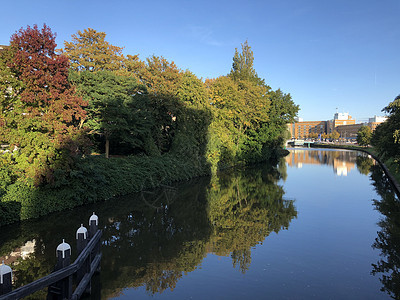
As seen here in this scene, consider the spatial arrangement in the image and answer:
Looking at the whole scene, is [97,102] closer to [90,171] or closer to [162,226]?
[90,171]

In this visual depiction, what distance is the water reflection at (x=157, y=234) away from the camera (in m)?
8.09

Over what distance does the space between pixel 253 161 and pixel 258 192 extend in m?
26.9

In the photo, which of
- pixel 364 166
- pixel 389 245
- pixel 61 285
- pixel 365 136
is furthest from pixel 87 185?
pixel 365 136

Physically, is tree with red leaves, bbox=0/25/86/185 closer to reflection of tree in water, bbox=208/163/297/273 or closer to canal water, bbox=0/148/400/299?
canal water, bbox=0/148/400/299

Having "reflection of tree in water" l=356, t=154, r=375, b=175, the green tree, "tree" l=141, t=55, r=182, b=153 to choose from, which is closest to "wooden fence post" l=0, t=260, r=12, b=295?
the green tree

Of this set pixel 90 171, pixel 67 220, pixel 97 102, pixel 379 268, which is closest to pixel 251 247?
pixel 379 268

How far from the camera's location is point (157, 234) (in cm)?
1158

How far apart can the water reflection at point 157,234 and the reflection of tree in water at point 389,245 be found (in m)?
3.54

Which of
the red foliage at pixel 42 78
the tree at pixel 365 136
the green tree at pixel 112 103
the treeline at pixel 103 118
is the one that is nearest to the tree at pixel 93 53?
the treeline at pixel 103 118

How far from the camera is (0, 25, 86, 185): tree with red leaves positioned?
44.0 feet

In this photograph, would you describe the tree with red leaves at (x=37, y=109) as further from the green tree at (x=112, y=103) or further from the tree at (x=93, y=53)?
the tree at (x=93, y=53)

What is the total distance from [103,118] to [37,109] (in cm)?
793

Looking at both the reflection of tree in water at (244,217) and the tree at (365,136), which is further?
the tree at (365,136)

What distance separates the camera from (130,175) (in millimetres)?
20578
